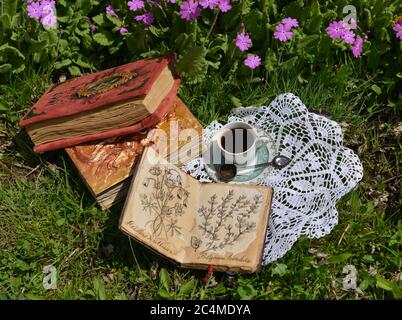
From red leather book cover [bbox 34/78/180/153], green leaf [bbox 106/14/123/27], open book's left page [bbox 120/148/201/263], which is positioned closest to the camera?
open book's left page [bbox 120/148/201/263]

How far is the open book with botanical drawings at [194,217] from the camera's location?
92.4 inches

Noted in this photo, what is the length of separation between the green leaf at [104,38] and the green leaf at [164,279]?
112cm

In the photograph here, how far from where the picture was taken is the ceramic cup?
2566 mm

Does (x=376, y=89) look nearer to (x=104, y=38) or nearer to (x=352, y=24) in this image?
(x=352, y=24)

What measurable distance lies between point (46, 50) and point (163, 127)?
68 centimetres

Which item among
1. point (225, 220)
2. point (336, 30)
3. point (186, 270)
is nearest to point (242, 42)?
point (336, 30)

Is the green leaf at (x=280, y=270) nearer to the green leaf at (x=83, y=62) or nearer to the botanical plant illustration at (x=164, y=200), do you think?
the botanical plant illustration at (x=164, y=200)

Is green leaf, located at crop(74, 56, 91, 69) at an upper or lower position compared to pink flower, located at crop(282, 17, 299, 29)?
lower

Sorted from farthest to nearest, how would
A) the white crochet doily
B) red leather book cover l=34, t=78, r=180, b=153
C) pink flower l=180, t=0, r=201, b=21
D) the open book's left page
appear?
pink flower l=180, t=0, r=201, b=21 → red leather book cover l=34, t=78, r=180, b=153 → the white crochet doily → the open book's left page

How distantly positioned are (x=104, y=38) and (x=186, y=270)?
3.84 ft

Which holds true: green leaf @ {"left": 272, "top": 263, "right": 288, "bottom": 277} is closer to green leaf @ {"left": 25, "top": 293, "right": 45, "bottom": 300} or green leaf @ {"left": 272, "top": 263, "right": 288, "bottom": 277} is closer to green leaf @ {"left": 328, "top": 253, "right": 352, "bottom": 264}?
green leaf @ {"left": 328, "top": 253, "right": 352, "bottom": 264}

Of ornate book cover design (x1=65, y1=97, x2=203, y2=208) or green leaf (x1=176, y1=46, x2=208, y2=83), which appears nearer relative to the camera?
ornate book cover design (x1=65, y1=97, x2=203, y2=208)

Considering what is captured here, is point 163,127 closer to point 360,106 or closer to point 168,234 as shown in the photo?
point 168,234

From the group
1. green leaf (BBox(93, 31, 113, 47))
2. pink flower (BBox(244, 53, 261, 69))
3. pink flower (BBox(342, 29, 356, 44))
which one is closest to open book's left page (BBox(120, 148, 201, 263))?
pink flower (BBox(244, 53, 261, 69))
